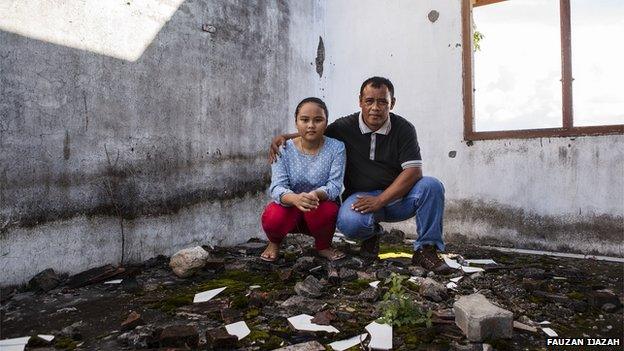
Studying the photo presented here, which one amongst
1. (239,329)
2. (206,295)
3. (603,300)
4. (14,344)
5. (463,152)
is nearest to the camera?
(14,344)

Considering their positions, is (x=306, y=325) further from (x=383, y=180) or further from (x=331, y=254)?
(x=383, y=180)

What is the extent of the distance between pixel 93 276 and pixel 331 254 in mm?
1807

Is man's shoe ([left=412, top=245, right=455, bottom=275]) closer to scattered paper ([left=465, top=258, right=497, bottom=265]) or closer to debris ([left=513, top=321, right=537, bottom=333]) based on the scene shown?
scattered paper ([left=465, top=258, right=497, bottom=265])

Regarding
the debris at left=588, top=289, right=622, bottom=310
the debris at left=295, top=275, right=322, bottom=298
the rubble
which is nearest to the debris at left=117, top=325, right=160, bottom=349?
the rubble

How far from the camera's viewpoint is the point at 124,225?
10.7ft

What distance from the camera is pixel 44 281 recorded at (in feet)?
9.02

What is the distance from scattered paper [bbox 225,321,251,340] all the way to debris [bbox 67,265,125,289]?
1365mm

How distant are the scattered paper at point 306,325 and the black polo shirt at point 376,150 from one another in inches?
56.7

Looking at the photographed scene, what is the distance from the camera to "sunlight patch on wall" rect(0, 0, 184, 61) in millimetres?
2723

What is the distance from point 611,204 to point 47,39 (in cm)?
474

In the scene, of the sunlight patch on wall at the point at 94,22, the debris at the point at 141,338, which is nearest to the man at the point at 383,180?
the sunlight patch on wall at the point at 94,22

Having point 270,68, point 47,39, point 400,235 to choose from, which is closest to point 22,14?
point 47,39

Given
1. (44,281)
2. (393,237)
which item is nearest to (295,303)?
(44,281)

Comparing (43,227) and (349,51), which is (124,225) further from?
(349,51)
